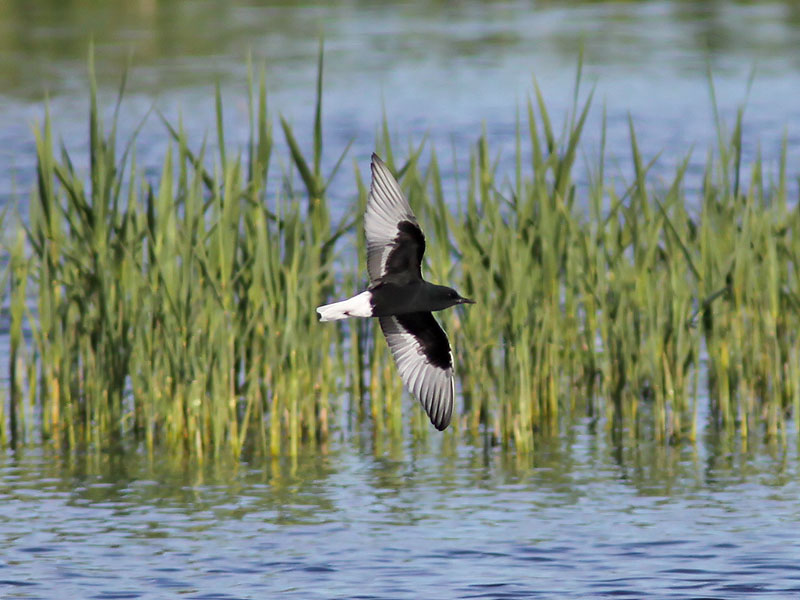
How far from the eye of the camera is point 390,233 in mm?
7109

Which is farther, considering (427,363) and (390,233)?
(427,363)

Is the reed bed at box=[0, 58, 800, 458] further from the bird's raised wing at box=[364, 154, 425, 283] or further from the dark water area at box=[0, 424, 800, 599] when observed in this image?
the bird's raised wing at box=[364, 154, 425, 283]

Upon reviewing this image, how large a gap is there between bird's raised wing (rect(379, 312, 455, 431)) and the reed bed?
1148mm

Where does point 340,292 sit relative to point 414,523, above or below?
above

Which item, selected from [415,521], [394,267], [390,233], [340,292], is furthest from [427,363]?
[340,292]

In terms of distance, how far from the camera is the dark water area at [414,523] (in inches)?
294

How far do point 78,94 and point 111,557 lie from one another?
19.7 metres

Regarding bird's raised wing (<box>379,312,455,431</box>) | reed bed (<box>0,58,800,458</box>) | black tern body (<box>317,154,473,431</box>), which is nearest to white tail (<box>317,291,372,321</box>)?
black tern body (<box>317,154,473,431</box>)

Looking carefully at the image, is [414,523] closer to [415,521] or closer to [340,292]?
[415,521]

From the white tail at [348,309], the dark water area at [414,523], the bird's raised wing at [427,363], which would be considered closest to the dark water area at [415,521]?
the dark water area at [414,523]

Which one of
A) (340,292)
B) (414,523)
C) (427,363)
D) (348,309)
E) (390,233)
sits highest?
(390,233)

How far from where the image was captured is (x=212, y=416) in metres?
8.91

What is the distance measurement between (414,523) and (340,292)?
1.88m


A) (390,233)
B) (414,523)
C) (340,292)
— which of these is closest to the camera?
(390,233)
